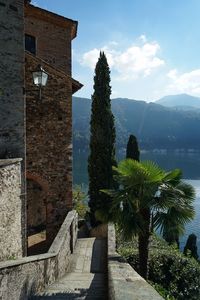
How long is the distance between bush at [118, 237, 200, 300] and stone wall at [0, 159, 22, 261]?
382 centimetres

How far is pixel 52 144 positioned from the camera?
15.3 m

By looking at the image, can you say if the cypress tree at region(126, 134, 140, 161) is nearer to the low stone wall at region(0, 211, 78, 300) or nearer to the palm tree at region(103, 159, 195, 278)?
the palm tree at region(103, 159, 195, 278)

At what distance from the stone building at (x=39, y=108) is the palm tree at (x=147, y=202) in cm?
283

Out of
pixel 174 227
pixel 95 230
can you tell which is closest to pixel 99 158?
pixel 95 230

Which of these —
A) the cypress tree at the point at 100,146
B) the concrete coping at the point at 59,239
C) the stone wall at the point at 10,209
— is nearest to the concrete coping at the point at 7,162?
the stone wall at the point at 10,209

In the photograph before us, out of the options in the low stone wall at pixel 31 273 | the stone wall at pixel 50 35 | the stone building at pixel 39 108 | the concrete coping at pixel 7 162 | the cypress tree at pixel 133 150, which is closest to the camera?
the low stone wall at pixel 31 273

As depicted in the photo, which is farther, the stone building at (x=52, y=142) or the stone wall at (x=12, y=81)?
the stone building at (x=52, y=142)

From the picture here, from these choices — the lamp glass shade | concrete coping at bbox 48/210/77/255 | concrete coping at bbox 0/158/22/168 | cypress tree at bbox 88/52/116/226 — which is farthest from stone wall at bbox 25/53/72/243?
concrete coping at bbox 0/158/22/168

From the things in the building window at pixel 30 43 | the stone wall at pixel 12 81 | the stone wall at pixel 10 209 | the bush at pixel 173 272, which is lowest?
the bush at pixel 173 272

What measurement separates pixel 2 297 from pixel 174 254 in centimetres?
840

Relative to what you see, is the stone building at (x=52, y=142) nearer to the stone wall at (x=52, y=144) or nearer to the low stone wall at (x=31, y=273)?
the stone wall at (x=52, y=144)

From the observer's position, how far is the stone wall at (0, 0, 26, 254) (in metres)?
10.9

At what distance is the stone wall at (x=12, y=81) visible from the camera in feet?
35.8

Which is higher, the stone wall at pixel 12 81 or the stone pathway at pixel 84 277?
the stone wall at pixel 12 81
